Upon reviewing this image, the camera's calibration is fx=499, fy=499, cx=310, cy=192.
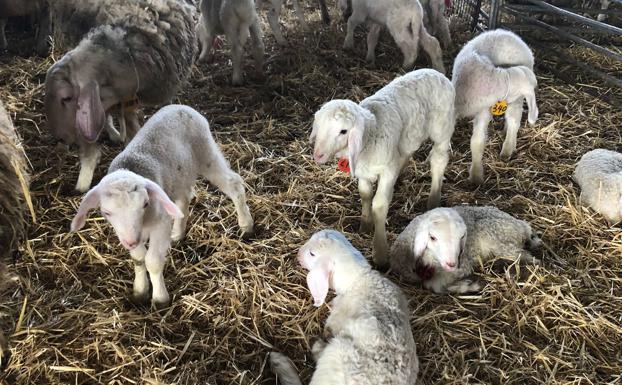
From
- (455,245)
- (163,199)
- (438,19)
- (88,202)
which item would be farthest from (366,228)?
(438,19)

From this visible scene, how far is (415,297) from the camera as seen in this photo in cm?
331

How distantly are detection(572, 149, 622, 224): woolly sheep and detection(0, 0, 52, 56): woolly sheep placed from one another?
647 centimetres

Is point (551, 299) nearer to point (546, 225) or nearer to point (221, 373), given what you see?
point (546, 225)

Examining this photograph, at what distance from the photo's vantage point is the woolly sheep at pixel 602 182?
3854 mm

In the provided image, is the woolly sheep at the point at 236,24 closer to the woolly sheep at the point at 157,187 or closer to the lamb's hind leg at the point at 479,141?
the woolly sheep at the point at 157,187

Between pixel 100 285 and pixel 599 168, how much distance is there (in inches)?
156

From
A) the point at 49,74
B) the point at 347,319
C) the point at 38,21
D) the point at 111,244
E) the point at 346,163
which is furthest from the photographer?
the point at 38,21

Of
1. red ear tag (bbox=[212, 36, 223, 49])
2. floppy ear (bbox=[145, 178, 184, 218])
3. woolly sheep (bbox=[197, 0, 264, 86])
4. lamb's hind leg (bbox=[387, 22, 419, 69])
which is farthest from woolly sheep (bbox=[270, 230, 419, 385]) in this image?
red ear tag (bbox=[212, 36, 223, 49])

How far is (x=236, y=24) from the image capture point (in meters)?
5.97

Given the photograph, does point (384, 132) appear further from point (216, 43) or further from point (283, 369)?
point (216, 43)

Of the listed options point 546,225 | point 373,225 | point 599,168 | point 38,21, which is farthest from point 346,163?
point 38,21

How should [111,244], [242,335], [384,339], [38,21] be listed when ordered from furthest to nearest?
1. [38,21]
2. [111,244]
3. [242,335]
4. [384,339]

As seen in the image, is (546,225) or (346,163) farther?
(546,225)

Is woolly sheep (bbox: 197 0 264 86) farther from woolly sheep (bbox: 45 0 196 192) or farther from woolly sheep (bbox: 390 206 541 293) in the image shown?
woolly sheep (bbox: 390 206 541 293)
